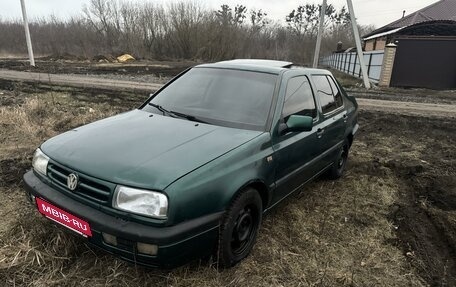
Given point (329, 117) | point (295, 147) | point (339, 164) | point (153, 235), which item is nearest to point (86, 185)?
point (153, 235)

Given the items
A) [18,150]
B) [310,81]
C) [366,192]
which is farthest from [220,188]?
[18,150]

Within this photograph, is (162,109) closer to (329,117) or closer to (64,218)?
(64,218)

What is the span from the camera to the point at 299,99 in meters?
3.60

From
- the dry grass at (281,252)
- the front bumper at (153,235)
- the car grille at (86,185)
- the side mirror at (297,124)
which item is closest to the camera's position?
the front bumper at (153,235)

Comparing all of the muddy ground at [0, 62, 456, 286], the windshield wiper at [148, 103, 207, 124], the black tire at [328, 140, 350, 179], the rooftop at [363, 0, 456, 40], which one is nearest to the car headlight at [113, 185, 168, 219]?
the muddy ground at [0, 62, 456, 286]

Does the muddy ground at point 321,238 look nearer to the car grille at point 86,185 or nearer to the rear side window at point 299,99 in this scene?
the car grille at point 86,185

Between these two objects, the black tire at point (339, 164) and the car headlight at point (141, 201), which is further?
the black tire at point (339, 164)

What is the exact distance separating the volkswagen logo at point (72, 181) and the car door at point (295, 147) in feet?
5.09

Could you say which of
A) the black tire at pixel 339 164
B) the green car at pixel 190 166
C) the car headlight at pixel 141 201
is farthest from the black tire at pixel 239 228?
the black tire at pixel 339 164

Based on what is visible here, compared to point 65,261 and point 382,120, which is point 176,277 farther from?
point 382,120

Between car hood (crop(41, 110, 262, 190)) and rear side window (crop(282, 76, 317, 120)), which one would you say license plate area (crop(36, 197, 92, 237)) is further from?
rear side window (crop(282, 76, 317, 120))

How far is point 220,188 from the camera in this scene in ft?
7.98

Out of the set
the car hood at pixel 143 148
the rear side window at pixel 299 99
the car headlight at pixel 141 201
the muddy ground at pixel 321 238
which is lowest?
the muddy ground at pixel 321 238

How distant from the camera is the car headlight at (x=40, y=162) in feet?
8.85
